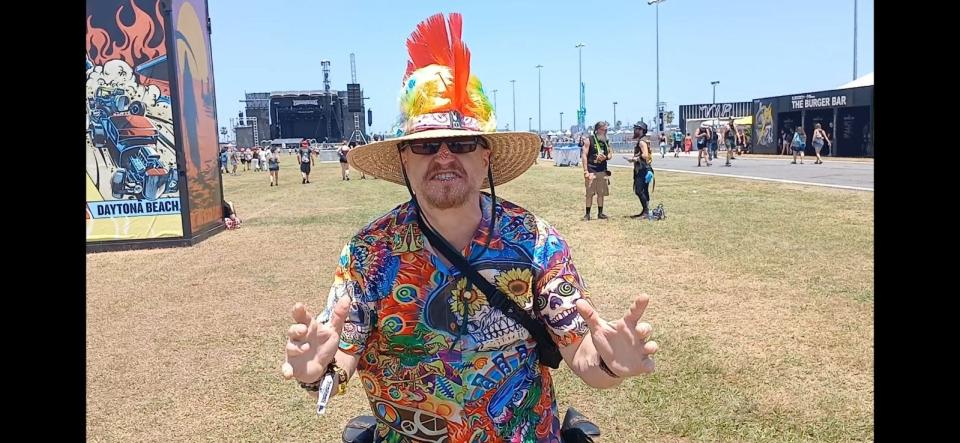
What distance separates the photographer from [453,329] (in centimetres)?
198

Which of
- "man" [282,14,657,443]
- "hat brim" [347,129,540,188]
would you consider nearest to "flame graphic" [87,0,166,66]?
"hat brim" [347,129,540,188]

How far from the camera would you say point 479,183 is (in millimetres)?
2129

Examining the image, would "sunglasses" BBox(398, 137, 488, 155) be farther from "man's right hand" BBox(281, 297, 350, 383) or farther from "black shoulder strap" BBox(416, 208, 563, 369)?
"man's right hand" BBox(281, 297, 350, 383)

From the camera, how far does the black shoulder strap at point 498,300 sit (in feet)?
6.50

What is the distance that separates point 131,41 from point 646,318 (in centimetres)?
927

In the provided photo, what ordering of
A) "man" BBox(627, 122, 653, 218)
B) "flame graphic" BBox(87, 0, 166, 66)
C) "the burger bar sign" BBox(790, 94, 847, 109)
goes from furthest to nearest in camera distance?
"the burger bar sign" BBox(790, 94, 847, 109) → "man" BBox(627, 122, 653, 218) → "flame graphic" BBox(87, 0, 166, 66)

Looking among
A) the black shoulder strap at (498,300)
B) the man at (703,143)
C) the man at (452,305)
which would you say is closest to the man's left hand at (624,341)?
the man at (452,305)

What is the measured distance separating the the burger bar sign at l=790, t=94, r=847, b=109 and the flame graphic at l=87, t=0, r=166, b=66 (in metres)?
29.7

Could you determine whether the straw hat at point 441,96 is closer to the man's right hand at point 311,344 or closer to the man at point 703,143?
the man's right hand at point 311,344

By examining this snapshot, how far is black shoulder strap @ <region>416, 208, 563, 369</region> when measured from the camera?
1980 millimetres
